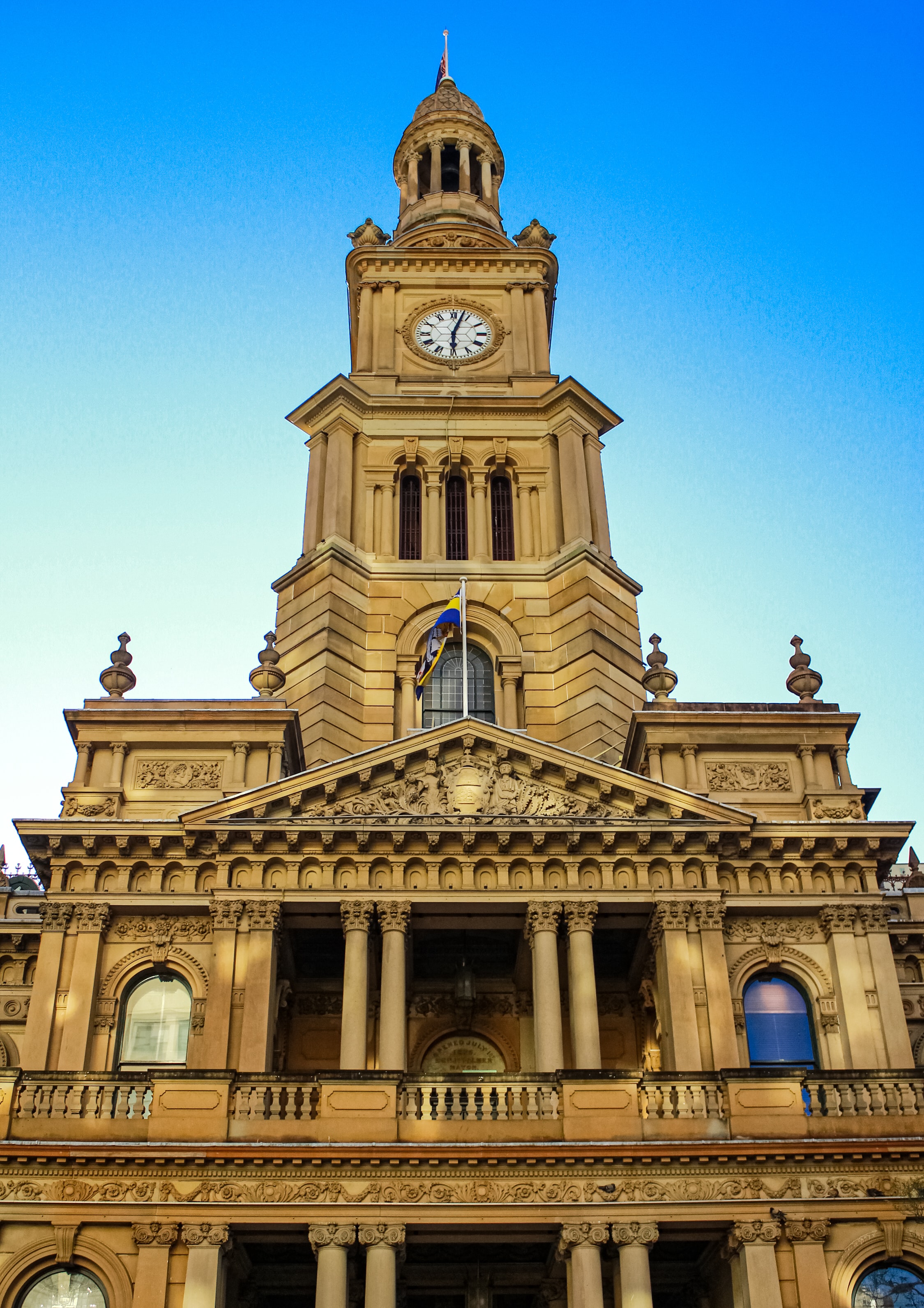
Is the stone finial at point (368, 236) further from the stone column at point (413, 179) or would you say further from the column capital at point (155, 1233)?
the column capital at point (155, 1233)

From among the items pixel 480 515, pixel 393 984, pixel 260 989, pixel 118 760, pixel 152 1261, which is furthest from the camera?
pixel 480 515

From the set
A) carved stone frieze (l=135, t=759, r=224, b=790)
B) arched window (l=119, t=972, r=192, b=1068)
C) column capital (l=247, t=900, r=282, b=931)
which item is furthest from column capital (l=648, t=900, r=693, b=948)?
carved stone frieze (l=135, t=759, r=224, b=790)

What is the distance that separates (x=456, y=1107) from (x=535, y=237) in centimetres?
3126

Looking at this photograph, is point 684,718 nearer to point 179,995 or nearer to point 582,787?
point 582,787

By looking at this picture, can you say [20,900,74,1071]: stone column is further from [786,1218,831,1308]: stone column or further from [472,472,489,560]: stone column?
[472,472,489,560]: stone column

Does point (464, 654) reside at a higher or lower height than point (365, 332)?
lower

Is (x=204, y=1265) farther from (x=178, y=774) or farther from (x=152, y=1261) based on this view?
(x=178, y=774)

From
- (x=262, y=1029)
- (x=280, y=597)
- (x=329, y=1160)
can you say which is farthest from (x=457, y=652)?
(x=329, y=1160)

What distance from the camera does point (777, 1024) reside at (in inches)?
1193

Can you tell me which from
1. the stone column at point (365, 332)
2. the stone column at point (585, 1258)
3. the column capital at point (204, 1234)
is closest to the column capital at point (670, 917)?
the stone column at point (585, 1258)

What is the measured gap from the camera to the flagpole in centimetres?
3334

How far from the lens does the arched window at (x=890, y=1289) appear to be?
84.9 feet

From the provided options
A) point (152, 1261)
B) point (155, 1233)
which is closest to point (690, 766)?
point (155, 1233)

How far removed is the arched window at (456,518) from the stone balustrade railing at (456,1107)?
17992 millimetres
